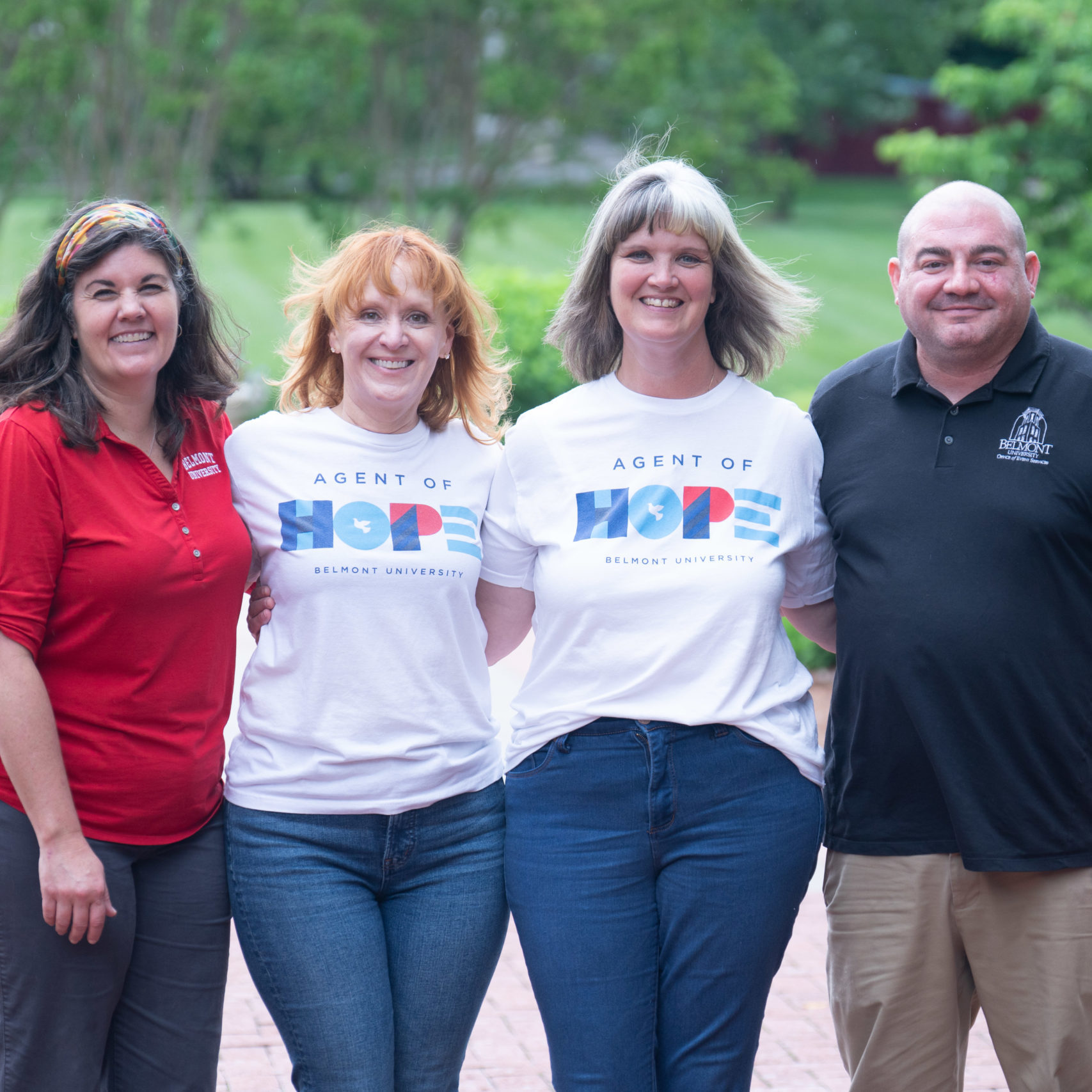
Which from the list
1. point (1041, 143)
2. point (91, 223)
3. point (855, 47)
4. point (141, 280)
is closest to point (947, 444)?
point (141, 280)

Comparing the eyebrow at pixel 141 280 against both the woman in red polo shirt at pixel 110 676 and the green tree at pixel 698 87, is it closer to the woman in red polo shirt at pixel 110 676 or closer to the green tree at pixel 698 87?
the woman in red polo shirt at pixel 110 676

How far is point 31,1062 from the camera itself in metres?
2.82

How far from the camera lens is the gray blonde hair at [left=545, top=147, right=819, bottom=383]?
312 centimetres

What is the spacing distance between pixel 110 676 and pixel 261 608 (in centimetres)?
38

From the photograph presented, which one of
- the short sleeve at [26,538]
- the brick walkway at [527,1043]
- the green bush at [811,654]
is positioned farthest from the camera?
the green bush at [811,654]

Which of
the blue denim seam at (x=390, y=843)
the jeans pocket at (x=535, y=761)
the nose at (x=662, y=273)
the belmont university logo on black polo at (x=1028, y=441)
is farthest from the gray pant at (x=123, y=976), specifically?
the belmont university logo on black polo at (x=1028, y=441)

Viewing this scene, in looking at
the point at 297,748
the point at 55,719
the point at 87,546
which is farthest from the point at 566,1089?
the point at 87,546

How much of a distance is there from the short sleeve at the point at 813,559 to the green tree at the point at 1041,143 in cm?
947

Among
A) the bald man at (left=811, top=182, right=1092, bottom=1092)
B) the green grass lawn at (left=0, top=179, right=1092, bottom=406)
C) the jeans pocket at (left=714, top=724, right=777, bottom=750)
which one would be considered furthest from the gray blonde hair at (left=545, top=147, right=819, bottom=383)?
the green grass lawn at (left=0, top=179, right=1092, bottom=406)

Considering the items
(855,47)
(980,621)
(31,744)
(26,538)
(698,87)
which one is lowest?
(31,744)

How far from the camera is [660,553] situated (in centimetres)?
299

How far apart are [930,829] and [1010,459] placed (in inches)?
33.3

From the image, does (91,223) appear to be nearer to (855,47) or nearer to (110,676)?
(110,676)

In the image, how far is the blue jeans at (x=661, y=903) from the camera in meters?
2.93
